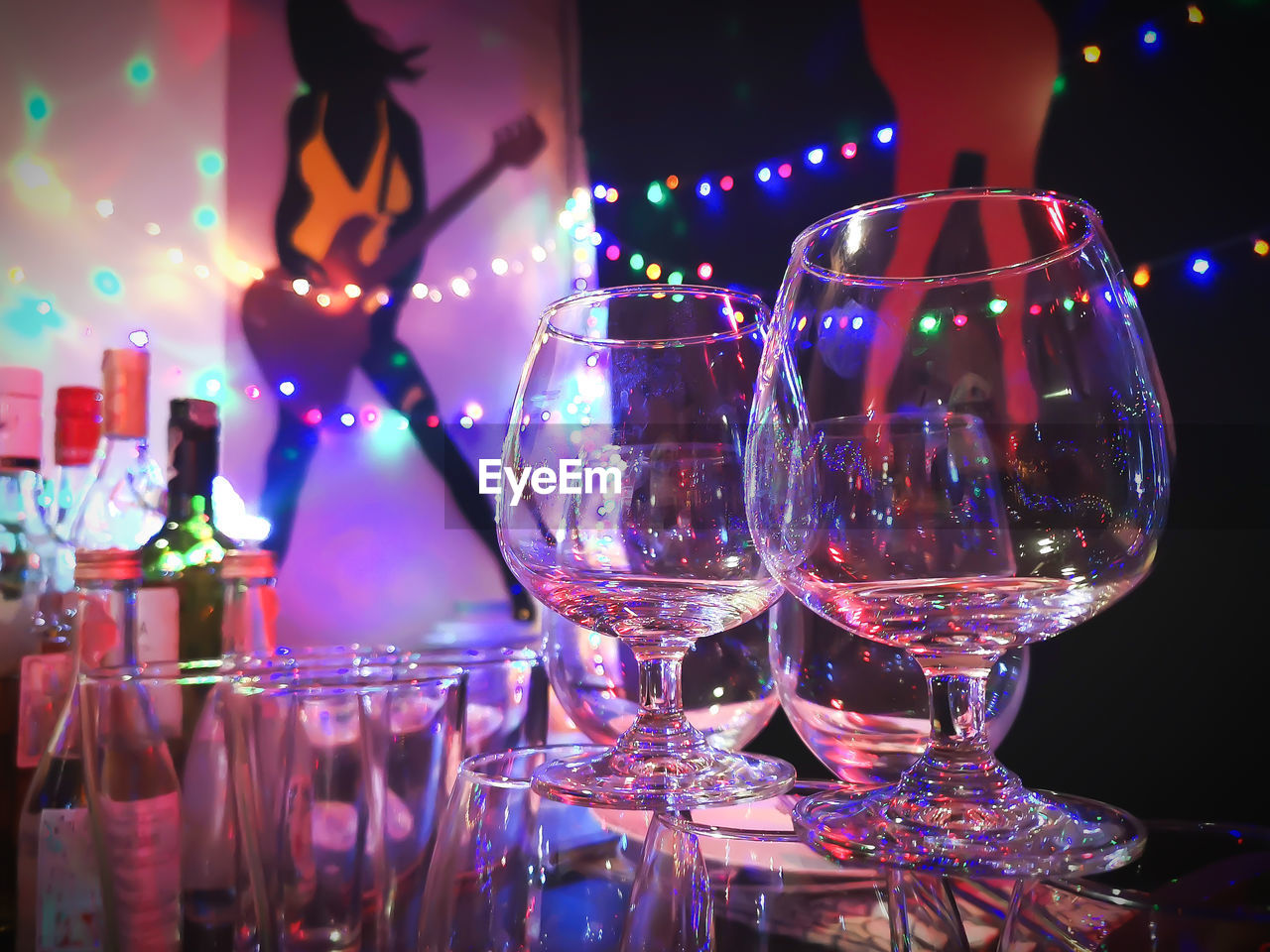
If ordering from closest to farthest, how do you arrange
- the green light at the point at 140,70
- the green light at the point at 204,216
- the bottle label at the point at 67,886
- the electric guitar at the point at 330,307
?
the bottle label at the point at 67,886, the green light at the point at 140,70, the green light at the point at 204,216, the electric guitar at the point at 330,307

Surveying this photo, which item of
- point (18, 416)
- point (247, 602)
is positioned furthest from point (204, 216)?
point (247, 602)

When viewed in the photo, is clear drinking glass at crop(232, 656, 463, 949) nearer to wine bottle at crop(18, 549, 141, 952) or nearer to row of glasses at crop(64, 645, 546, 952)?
row of glasses at crop(64, 645, 546, 952)

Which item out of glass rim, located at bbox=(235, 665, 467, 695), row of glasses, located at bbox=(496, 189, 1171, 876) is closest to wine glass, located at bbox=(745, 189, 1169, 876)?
row of glasses, located at bbox=(496, 189, 1171, 876)

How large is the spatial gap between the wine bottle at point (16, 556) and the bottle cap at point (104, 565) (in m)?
0.22

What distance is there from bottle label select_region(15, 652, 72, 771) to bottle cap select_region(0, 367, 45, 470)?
0.77ft

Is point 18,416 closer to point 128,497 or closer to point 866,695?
point 128,497

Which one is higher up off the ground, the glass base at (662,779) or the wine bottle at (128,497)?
the wine bottle at (128,497)

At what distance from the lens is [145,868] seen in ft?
1.91

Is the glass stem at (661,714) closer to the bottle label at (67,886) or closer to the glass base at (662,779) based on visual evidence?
the glass base at (662,779)

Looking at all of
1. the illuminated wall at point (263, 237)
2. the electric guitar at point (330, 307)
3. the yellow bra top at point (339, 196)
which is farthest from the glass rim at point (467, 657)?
the yellow bra top at point (339, 196)

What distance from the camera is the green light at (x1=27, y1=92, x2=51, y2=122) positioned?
1587 millimetres

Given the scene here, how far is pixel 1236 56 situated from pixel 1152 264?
319mm

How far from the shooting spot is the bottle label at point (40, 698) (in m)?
0.87

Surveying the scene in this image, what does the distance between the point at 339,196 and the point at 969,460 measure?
87.1 inches
